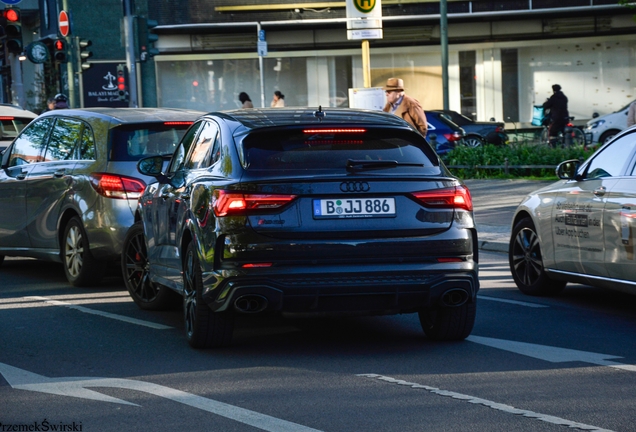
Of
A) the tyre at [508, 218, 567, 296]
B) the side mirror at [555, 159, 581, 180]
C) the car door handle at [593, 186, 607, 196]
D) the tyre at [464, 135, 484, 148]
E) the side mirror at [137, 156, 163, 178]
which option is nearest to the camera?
the car door handle at [593, 186, 607, 196]

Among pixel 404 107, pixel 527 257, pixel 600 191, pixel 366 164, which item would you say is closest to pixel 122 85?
pixel 404 107

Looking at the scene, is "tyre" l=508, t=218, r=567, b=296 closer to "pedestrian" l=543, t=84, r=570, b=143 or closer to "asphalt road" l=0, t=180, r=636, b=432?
"asphalt road" l=0, t=180, r=636, b=432

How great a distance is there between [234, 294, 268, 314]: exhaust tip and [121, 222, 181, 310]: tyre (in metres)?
2.37

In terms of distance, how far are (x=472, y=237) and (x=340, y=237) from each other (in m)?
0.91

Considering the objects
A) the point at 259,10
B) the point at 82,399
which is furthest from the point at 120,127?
the point at 259,10

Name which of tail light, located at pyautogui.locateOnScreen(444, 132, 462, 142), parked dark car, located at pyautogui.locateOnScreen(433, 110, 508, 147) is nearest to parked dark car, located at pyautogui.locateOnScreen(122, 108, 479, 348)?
tail light, located at pyautogui.locateOnScreen(444, 132, 462, 142)

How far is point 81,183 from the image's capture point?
11.0 m

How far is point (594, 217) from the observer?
357 inches

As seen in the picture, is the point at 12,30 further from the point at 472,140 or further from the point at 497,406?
the point at 497,406

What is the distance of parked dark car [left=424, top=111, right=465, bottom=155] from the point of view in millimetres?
27344

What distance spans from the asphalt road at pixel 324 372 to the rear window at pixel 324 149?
4.04 ft

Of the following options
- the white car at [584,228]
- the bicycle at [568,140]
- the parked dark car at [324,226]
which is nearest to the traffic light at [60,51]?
the bicycle at [568,140]

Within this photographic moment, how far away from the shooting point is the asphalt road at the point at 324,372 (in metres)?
5.75

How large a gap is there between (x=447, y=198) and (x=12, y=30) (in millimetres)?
18029
